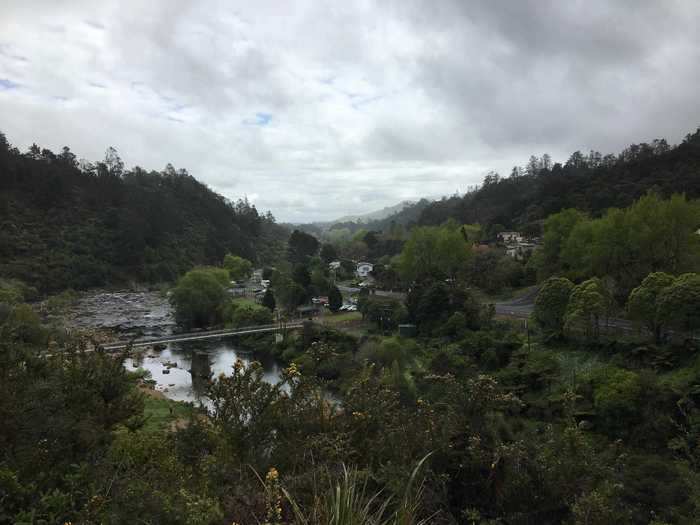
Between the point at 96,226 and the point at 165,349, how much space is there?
114 feet

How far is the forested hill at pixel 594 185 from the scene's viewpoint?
135 ft

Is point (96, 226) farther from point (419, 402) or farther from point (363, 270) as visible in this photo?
point (419, 402)

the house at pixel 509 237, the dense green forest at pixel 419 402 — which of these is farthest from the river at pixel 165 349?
the house at pixel 509 237

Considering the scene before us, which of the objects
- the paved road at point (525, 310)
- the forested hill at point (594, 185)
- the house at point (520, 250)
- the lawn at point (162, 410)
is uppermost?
the forested hill at point (594, 185)

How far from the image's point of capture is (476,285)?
33688mm

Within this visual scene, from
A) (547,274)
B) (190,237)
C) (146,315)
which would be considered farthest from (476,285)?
(190,237)

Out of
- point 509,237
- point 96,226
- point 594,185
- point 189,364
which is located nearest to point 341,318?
point 189,364

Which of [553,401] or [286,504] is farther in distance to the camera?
[553,401]

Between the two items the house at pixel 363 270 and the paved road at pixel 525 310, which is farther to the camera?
the house at pixel 363 270

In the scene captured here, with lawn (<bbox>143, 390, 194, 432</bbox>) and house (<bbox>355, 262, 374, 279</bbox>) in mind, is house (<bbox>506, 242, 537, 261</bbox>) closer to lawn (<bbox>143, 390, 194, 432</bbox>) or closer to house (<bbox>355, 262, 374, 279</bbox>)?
house (<bbox>355, 262, 374, 279</bbox>)

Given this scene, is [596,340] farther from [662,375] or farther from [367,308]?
[367,308]

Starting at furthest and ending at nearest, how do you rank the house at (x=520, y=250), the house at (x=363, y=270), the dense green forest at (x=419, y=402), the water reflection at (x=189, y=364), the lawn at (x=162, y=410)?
1. the house at (x=363, y=270)
2. the house at (x=520, y=250)
3. the water reflection at (x=189, y=364)
4. the lawn at (x=162, y=410)
5. the dense green forest at (x=419, y=402)

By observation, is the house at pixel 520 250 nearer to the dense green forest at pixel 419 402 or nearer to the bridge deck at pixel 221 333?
the dense green forest at pixel 419 402

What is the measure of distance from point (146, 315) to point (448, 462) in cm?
4033
